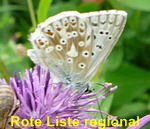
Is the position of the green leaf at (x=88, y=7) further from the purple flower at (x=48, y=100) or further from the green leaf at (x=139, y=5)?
the purple flower at (x=48, y=100)

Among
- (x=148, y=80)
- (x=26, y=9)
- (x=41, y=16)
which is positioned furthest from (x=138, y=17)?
(x=41, y=16)

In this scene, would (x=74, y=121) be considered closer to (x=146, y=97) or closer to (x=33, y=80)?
(x=33, y=80)

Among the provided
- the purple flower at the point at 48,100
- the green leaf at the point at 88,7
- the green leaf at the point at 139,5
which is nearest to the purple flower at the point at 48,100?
the purple flower at the point at 48,100

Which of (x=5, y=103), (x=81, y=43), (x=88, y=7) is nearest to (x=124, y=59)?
(x=88, y=7)

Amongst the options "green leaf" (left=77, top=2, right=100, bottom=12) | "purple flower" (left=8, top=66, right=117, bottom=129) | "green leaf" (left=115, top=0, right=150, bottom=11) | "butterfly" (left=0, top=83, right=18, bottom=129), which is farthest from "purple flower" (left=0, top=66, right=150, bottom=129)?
"green leaf" (left=77, top=2, right=100, bottom=12)

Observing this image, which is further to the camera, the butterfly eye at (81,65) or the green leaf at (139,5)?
the green leaf at (139,5)

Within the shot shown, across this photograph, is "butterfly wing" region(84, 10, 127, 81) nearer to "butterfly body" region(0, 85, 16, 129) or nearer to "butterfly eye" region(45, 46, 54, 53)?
"butterfly eye" region(45, 46, 54, 53)
